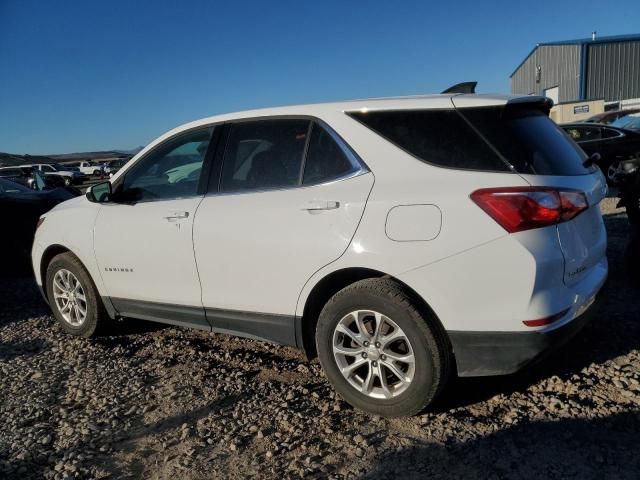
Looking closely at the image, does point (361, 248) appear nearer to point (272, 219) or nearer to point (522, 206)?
point (272, 219)

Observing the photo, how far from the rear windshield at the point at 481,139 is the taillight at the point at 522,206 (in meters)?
0.13

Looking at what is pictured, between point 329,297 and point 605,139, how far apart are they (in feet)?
38.1

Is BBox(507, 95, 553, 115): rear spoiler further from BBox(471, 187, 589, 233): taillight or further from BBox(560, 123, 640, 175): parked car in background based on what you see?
BBox(560, 123, 640, 175): parked car in background

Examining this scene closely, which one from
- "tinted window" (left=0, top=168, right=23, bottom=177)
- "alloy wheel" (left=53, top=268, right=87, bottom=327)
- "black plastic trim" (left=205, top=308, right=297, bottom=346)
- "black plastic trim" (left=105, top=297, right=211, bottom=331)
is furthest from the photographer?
"tinted window" (left=0, top=168, right=23, bottom=177)

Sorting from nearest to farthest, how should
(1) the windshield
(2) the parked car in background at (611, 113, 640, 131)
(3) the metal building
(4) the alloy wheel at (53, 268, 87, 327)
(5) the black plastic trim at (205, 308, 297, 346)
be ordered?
(5) the black plastic trim at (205, 308, 297, 346) < (4) the alloy wheel at (53, 268, 87, 327) < (1) the windshield < (2) the parked car in background at (611, 113, 640, 131) < (3) the metal building

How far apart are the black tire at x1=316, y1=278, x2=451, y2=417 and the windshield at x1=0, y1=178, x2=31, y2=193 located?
6.36 meters

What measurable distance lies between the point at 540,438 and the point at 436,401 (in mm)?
582

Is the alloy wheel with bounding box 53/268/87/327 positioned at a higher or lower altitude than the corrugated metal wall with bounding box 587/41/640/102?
lower

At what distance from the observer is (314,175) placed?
3.02 metres

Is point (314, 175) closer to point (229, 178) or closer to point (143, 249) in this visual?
point (229, 178)

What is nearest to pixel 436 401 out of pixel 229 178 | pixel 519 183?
pixel 519 183

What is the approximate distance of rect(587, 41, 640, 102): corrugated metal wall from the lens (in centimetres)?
3816

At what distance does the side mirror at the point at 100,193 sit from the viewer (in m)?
4.04

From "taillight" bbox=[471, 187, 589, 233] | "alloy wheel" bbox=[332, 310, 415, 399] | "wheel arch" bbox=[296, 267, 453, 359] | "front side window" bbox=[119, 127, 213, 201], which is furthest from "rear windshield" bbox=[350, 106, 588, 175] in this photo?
"front side window" bbox=[119, 127, 213, 201]
